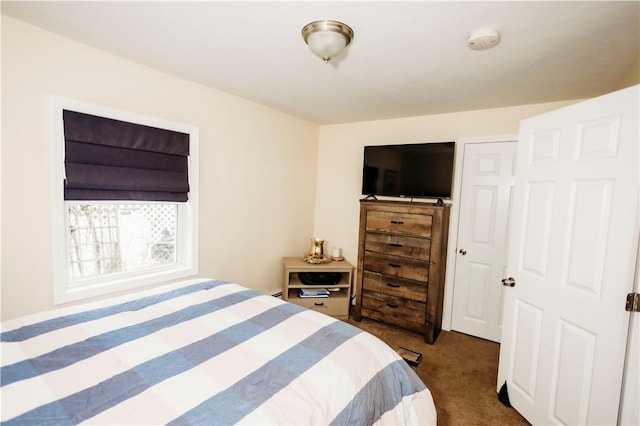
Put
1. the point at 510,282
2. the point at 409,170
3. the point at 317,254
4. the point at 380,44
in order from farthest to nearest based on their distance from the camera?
the point at 317,254, the point at 409,170, the point at 510,282, the point at 380,44

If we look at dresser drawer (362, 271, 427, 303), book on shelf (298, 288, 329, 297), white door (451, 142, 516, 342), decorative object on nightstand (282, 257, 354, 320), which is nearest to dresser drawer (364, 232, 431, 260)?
dresser drawer (362, 271, 427, 303)

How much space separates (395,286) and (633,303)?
1.81 meters

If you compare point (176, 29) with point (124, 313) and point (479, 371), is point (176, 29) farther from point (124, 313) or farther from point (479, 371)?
point (479, 371)

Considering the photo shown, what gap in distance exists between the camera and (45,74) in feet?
5.56

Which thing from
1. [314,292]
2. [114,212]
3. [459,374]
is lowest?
[459,374]

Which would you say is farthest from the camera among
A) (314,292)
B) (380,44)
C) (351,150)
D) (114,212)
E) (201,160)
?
(351,150)

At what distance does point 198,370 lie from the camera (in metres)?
1.07

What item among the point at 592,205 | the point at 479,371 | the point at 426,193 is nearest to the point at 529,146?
the point at 592,205

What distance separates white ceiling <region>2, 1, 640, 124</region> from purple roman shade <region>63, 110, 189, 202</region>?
19.8 inches

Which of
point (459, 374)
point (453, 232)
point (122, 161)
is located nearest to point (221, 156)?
point (122, 161)

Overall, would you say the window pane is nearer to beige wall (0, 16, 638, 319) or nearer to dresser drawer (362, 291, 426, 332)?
beige wall (0, 16, 638, 319)

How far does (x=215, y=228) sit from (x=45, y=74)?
1.55 m

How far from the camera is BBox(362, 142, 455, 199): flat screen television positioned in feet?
9.43

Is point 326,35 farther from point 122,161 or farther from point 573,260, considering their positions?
point 573,260
